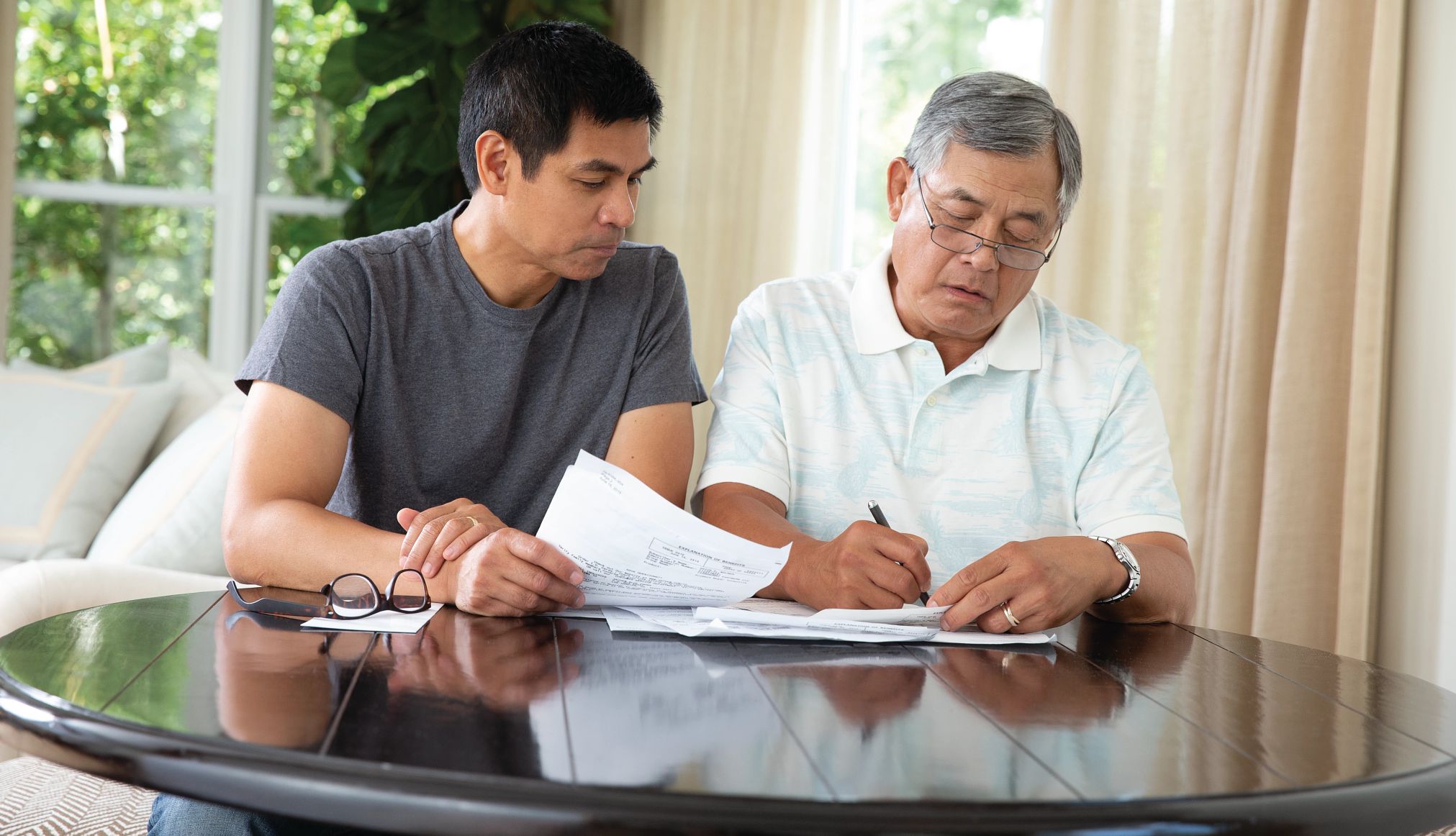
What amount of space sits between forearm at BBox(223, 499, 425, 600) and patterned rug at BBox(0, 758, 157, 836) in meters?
0.26

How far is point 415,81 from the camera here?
391cm

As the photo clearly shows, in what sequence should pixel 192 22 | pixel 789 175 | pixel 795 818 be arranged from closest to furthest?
pixel 795 818
pixel 789 175
pixel 192 22

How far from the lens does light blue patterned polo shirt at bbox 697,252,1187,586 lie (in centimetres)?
163

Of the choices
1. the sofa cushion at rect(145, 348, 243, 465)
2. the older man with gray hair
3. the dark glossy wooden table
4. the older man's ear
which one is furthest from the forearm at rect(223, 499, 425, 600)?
the sofa cushion at rect(145, 348, 243, 465)

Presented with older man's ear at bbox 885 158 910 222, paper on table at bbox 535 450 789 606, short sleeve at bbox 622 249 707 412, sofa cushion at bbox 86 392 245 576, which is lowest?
sofa cushion at bbox 86 392 245 576

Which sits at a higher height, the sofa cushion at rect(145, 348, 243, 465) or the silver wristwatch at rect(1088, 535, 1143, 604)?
the silver wristwatch at rect(1088, 535, 1143, 604)

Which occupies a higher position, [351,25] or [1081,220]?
[351,25]

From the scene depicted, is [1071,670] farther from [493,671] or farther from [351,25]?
[351,25]

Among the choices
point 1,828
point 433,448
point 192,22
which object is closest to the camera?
point 1,828

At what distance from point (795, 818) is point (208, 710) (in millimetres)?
399

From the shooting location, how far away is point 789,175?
3.73 m

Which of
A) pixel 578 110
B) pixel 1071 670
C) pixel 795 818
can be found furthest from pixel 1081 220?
pixel 795 818

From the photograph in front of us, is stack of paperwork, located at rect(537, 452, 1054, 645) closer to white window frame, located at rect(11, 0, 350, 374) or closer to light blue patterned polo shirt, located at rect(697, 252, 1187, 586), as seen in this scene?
light blue patterned polo shirt, located at rect(697, 252, 1187, 586)

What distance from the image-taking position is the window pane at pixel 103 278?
4094mm
